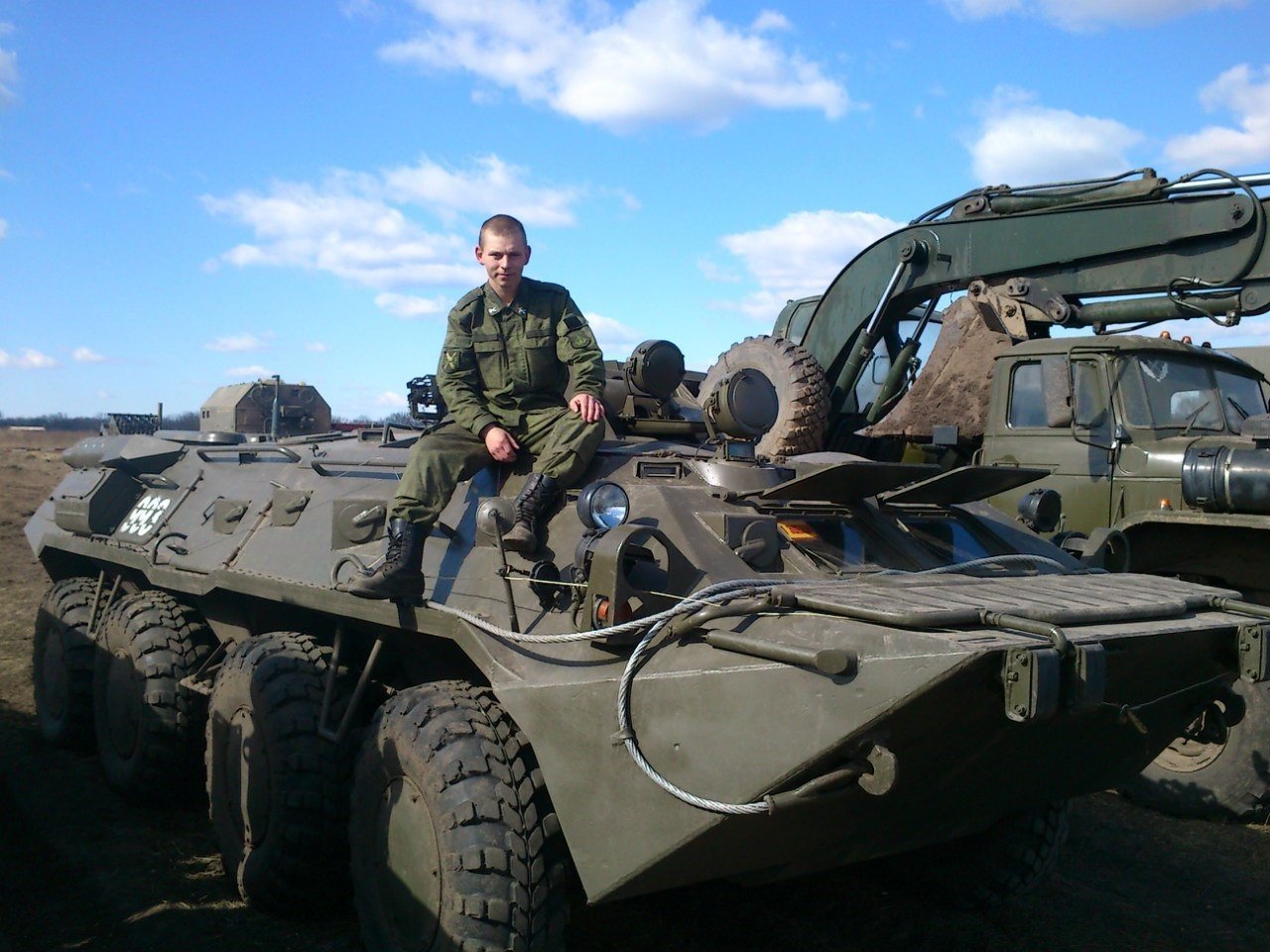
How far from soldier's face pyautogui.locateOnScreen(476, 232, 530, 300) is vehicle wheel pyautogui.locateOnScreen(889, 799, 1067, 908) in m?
2.86

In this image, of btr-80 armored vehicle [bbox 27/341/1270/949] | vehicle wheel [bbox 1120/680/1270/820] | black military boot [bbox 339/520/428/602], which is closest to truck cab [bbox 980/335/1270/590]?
vehicle wheel [bbox 1120/680/1270/820]

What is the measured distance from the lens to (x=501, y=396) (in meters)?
4.64

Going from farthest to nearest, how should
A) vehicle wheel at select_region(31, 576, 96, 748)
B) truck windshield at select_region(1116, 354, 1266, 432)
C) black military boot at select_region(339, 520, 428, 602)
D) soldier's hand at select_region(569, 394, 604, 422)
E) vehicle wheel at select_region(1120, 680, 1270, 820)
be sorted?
truck windshield at select_region(1116, 354, 1266, 432) < vehicle wheel at select_region(31, 576, 96, 748) < vehicle wheel at select_region(1120, 680, 1270, 820) < soldier's hand at select_region(569, 394, 604, 422) < black military boot at select_region(339, 520, 428, 602)

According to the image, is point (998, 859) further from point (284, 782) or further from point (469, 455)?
point (284, 782)

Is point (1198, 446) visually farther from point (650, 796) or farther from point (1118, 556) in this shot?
point (650, 796)

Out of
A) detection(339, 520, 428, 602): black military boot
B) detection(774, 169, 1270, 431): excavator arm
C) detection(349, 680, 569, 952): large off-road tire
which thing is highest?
detection(774, 169, 1270, 431): excavator arm

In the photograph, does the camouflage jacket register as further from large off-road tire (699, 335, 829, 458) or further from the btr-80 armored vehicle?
large off-road tire (699, 335, 829, 458)

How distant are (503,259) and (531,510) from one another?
109cm

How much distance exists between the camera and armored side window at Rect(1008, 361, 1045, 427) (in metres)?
7.71

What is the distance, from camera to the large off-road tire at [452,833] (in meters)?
3.45

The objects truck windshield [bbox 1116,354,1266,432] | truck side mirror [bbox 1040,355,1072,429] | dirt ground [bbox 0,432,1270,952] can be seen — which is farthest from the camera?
truck side mirror [bbox 1040,355,1072,429]

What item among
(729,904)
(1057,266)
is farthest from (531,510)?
(1057,266)

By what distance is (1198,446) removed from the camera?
696cm

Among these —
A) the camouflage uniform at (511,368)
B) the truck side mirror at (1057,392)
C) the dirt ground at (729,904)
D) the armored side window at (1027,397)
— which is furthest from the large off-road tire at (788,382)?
the camouflage uniform at (511,368)
